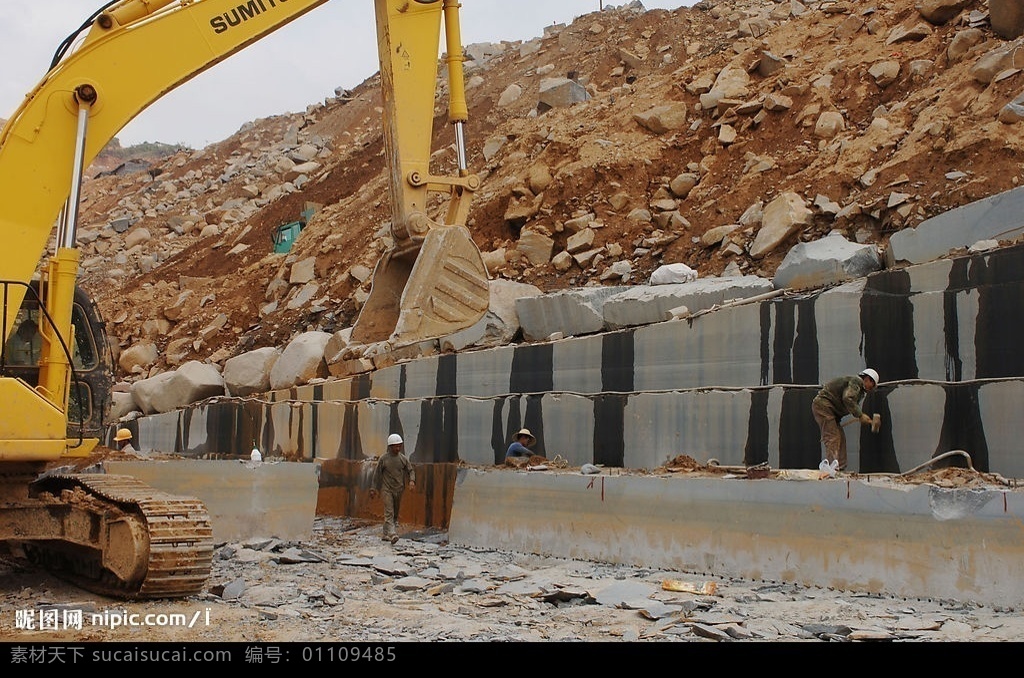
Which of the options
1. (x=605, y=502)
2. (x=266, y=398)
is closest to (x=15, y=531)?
(x=605, y=502)

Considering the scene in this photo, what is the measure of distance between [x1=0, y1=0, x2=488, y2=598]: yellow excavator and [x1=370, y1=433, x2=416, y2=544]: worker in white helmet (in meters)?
2.86

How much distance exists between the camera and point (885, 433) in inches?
300

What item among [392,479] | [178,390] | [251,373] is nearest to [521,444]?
[392,479]

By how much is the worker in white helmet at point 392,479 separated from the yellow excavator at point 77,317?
9.39 ft

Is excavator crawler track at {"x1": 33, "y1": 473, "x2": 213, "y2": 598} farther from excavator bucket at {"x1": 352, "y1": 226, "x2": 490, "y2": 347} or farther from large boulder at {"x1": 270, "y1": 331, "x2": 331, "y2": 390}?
large boulder at {"x1": 270, "y1": 331, "x2": 331, "y2": 390}

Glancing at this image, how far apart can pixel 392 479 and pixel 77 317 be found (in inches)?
137

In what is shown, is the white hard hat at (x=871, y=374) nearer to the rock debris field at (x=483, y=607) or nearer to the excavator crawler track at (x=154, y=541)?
the rock debris field at (x=483, y=607)

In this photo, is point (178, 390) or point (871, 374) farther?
point (178, 390)

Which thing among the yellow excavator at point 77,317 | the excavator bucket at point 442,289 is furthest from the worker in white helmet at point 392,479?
the yellow excavator at point 77,317

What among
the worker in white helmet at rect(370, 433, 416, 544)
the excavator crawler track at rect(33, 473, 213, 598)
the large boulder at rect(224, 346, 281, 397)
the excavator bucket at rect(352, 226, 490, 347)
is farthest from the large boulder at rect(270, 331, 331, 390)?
the excavator crawler track at rect(33, 473, 213, 598)

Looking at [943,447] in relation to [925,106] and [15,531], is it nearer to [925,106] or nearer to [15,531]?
[15,531]

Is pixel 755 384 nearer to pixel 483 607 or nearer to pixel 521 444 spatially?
pixel 521 444

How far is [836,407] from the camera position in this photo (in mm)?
7578

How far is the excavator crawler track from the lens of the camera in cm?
618
